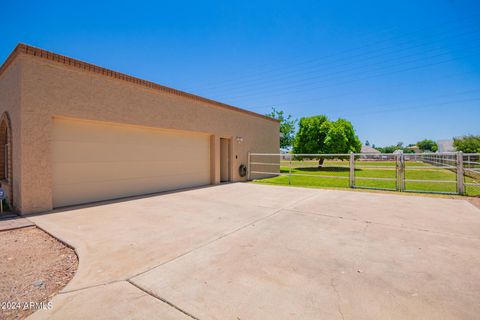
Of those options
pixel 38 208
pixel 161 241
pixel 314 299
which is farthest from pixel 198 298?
pixel 38 208

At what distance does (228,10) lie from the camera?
12008 mm

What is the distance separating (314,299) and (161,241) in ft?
7.82

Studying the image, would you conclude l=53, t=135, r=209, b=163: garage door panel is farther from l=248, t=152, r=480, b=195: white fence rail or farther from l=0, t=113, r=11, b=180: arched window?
l=248, t=152, r=480, b=195: white fence rail

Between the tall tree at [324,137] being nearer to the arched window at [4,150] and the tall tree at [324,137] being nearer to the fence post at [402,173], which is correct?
the fence post at [402,173]

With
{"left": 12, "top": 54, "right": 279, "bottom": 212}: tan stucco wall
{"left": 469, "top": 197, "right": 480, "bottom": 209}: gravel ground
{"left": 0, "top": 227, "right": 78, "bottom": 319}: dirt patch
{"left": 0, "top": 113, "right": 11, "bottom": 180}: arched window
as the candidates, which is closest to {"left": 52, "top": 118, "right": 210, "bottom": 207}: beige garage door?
{"left": 12, "top": 54, "right": 279, "bottom": 212}: tan stucco wall

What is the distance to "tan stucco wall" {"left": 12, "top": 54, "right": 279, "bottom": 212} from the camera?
5.14 metres

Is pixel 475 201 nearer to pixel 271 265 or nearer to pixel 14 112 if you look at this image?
pixel 271 265

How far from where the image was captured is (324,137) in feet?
75.4

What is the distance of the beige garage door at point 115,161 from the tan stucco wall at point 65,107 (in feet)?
1.04

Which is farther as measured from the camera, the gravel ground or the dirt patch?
the gravel ground

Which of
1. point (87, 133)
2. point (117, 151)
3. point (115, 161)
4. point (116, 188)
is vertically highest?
point (87, 133)

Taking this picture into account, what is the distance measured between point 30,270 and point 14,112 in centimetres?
474

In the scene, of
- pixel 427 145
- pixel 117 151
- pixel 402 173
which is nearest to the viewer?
pixel 117 151

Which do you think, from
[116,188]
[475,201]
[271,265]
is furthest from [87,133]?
[475,201]
